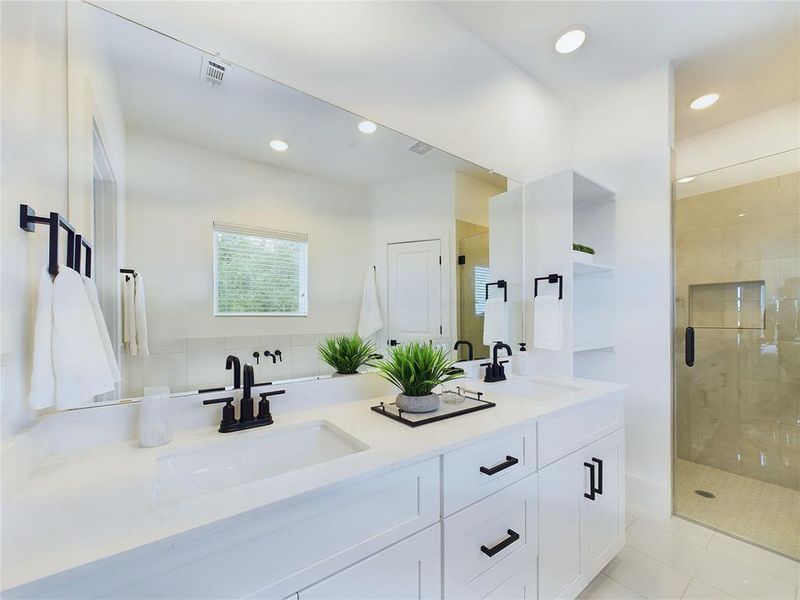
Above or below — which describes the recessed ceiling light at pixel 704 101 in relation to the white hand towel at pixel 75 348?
above

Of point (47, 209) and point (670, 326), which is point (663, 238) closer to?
point (670, 326)

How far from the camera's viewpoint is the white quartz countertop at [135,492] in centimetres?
54

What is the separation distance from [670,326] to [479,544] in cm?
186

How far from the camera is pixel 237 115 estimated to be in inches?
48.5

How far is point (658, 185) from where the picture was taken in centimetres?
214

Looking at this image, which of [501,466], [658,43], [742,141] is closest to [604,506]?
[501,466]

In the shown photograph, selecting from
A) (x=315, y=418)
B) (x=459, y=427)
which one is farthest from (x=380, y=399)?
(x=459, y=427)

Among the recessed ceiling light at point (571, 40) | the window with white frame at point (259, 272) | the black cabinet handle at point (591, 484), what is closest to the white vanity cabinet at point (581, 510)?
the black cabinet handle at point (591, 484)

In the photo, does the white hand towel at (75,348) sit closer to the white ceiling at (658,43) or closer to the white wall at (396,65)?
the white wall at (396,65)

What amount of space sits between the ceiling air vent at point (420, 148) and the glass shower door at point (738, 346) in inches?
66.9

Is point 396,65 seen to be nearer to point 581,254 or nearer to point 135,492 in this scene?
point 581,254

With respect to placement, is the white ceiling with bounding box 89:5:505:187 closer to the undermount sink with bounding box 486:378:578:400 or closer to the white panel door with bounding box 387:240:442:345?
the white panel door with bounding box 387:240:442:345

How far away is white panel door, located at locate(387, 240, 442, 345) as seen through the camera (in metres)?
1.58

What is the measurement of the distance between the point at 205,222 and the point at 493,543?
1373mm
